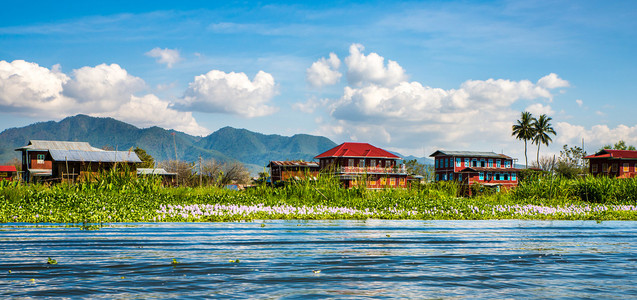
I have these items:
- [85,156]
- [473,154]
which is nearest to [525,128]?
[473,154]

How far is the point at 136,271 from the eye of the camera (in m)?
7.79

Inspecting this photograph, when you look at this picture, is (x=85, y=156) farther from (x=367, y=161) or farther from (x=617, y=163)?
(x=617, y=163)

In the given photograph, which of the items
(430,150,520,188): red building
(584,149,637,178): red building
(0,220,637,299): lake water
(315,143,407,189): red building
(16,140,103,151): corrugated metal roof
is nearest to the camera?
(0,220,637,299): lake water

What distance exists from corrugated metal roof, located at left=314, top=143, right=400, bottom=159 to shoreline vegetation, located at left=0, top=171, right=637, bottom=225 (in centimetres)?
5019

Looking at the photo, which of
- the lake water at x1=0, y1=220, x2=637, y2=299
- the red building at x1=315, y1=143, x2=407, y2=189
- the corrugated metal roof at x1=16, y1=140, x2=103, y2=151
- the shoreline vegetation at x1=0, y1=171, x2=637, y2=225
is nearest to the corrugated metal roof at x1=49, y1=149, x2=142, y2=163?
the corrugated metal roof at x1=16, y1=140, x2=103, y2=151

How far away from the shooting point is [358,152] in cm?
7925

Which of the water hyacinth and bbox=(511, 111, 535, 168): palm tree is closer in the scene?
the water hyacinth

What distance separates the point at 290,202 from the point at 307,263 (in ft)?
38.5

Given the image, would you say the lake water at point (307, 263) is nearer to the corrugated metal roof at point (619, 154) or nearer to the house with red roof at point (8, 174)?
the house with red roof at point (8, 174)

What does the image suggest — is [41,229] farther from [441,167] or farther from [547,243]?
[441,167]

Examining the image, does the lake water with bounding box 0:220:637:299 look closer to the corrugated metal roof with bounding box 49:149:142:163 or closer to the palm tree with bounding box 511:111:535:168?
the corrugated metal roof with bounding box 49:149:142:163

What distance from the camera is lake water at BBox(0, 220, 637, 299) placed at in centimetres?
683

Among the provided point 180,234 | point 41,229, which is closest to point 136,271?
point 180,234

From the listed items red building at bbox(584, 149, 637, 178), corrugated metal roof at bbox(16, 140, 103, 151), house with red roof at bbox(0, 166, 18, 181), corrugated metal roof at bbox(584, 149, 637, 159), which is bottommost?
house with red roof at bbox(0, 166, 18, 181)
